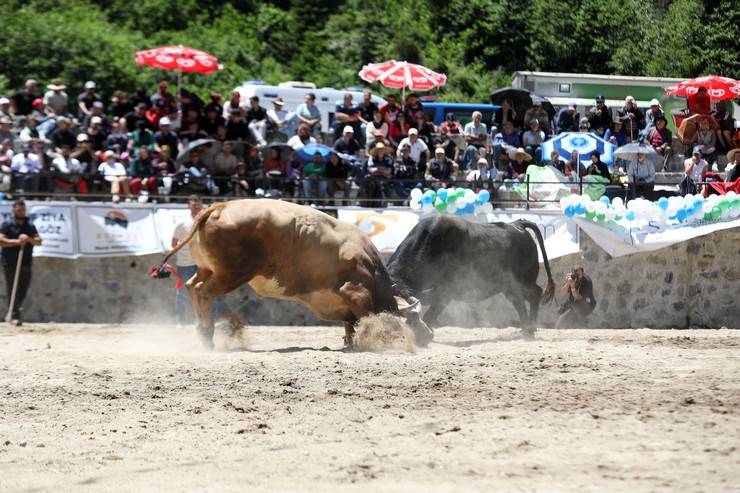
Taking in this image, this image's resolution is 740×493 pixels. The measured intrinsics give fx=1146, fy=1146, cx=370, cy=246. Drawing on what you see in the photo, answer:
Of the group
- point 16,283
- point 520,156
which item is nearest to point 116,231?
point 16,283

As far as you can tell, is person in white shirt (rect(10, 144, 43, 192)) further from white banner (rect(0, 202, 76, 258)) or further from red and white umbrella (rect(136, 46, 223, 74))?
red and white umbrella (rect(136, 46, 223, 74))

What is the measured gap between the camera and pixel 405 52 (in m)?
33.3

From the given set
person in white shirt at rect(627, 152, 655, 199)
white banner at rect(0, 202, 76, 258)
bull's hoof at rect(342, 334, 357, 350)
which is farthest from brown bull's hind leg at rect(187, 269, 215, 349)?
person in white shirt at rect(627, 152, 655, 199)

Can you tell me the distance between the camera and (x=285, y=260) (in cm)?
1260

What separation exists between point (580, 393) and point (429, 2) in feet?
91.8

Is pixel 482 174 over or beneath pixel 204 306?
over

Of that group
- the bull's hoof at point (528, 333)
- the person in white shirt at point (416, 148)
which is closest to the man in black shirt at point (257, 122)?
the person in white shirt at point (416, 148)

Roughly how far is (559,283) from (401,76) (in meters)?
6.08

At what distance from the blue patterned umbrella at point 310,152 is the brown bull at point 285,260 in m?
5.35

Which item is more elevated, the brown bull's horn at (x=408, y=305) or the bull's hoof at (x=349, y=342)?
the brown bull's horn at (x=408, y=305)

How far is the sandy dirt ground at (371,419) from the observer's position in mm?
7211

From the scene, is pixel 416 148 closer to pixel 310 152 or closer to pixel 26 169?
pixel 310 152

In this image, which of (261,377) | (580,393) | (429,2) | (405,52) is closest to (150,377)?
(261,377)

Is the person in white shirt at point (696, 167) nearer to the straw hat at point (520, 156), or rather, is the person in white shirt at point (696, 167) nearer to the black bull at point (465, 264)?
the straw hat at point (520, 156)
